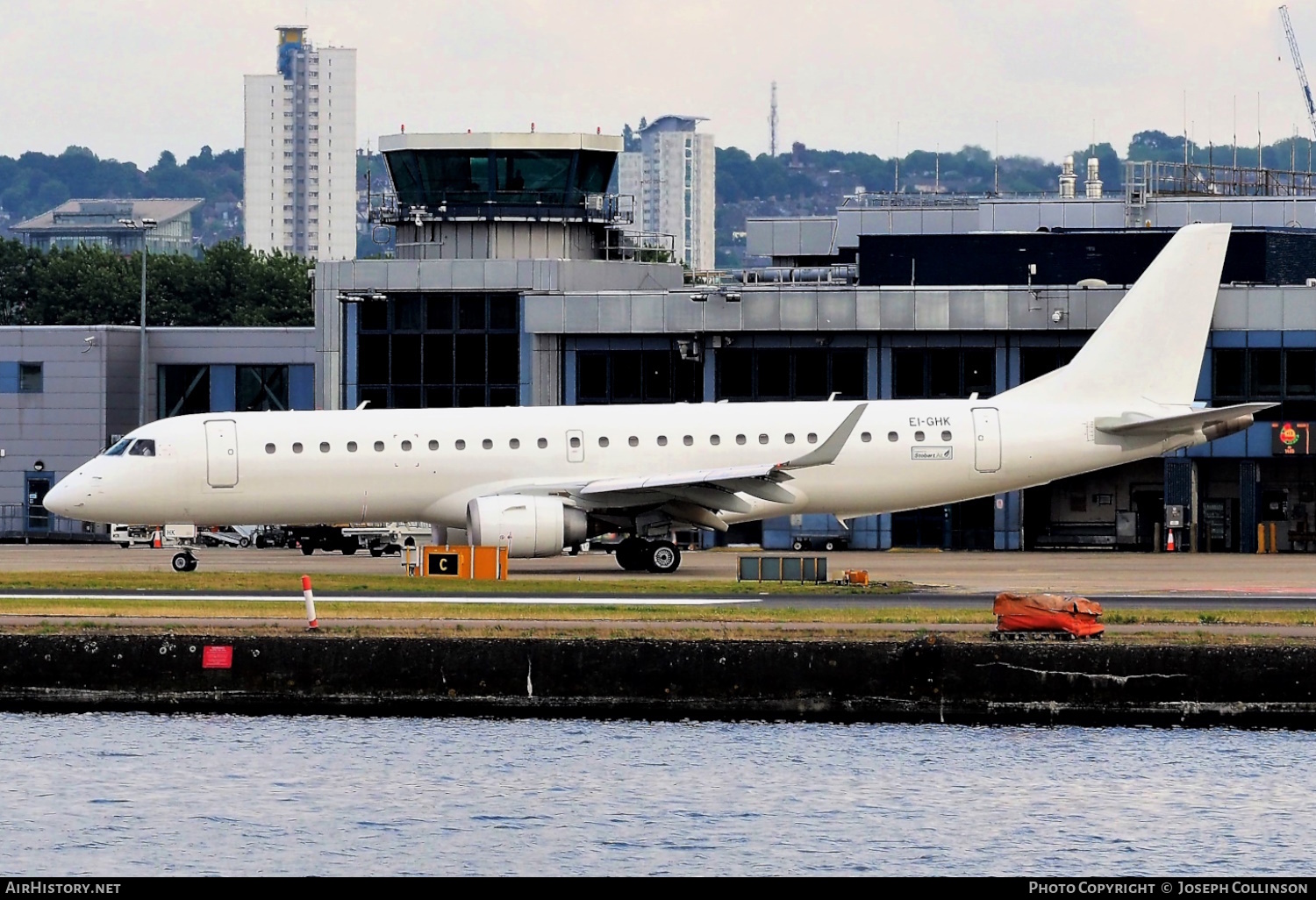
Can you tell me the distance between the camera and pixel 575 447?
5469cm

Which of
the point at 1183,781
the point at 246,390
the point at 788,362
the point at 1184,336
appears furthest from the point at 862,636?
→ the point at 246,390

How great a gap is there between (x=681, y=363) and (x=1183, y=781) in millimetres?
47401

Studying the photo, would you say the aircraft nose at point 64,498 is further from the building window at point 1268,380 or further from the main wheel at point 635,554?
the building window at point 1268,380

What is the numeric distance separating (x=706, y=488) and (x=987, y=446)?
7.47 m

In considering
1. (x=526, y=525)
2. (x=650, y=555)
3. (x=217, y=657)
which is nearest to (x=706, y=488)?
(x=650, y=555)

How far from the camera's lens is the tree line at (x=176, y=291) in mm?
157875

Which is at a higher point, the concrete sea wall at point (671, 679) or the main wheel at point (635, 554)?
the main wheel at point (635, 554)

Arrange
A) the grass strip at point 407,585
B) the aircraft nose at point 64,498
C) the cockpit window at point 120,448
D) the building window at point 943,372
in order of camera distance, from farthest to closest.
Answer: the building window at point 943,372 → the cockpit window at point 120,448 → the aircraft nose at point 64,498 → the grass strip at point 407,585

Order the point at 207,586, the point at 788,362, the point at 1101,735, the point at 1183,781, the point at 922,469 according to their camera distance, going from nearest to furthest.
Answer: the point at 1183,781 < the point at 1101,735 < the point at 207,586 < the point at 922,469 < the point at 788,362

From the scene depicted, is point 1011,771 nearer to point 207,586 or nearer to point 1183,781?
point 1183,781

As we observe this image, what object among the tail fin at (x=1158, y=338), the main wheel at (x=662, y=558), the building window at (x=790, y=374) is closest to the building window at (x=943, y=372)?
the building window at (x=790, y=374)

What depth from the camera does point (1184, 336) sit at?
58.0 metres

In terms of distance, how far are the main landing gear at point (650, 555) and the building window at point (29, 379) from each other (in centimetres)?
4352

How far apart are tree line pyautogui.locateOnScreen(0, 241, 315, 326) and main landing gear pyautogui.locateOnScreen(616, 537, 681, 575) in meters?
106
